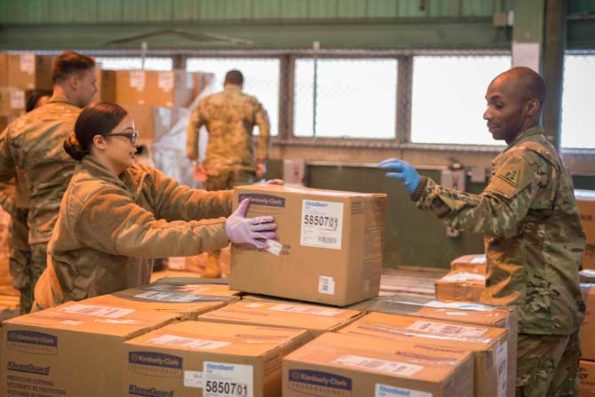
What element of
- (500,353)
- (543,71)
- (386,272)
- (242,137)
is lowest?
(386,272)

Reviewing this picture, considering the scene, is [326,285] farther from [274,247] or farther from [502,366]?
[502,366]

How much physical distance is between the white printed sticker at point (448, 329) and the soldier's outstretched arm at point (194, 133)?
18.0ft

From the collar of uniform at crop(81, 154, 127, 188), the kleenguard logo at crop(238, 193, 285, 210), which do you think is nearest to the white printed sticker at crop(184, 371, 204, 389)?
the kleenguard logo at crop(238, 193, 285, 210)

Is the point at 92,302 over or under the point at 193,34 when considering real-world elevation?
under

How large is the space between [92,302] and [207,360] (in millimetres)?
767

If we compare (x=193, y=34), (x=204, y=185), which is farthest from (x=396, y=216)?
(x=193, y=34)

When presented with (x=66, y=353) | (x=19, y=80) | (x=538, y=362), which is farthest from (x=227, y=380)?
(x=19, y=80)

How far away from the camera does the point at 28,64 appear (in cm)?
764

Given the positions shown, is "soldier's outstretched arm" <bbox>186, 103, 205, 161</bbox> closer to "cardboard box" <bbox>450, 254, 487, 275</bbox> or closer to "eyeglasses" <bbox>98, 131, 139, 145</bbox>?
"cardboard box" <bbox>450, 254, 487, 275</bbox>

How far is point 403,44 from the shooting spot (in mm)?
8492

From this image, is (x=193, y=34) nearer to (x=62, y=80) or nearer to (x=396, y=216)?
(x=396, y=216)

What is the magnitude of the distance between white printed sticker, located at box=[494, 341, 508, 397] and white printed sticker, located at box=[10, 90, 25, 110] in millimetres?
5839

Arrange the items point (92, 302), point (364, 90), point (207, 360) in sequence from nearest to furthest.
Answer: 1. point (207, 360)
2. point (92, 302)
3. point (364, 90)

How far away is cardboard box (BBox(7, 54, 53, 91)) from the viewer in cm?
764
